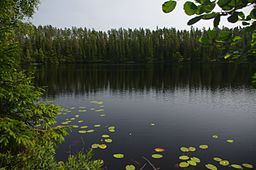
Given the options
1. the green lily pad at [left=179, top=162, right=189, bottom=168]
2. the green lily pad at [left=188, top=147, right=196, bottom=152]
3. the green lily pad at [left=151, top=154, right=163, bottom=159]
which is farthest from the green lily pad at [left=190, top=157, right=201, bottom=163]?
the green lily pad at [left=151, top=154, right=163, bottom=159]

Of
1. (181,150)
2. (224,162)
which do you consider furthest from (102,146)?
(224,162)

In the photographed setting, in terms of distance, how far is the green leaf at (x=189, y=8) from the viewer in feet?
3.17

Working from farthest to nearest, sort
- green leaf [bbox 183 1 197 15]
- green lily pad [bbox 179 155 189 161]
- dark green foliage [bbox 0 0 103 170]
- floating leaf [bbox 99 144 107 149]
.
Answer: floating leaf [bbox 99 144 107 149] < green lily pad [bbox 179 155 189 161] < dark green foliage [bbox 0 0 103 170] < green leaf [bbox 183 1 197 15]

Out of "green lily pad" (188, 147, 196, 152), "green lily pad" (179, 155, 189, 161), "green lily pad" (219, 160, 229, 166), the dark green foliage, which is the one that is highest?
the dark green foliage

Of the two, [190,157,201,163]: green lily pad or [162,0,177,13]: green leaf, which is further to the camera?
[190,157,201,163]: green lily pad

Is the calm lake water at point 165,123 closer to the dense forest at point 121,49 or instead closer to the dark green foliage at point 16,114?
the dark green foliage at point 16,114

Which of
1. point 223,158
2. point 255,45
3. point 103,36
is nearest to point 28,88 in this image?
point 255,45

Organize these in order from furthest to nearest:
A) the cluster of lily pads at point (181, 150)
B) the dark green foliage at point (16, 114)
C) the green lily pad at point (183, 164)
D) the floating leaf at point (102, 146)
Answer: the floating leaf at point (102, 146)
the cluster of lily pads at point (181, 150)
the green lily pad at point (183, 164)
the dark green foliage at point (16, 114)

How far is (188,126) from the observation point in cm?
1511

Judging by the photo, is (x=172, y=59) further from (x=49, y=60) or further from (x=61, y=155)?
(x=61, y=155)

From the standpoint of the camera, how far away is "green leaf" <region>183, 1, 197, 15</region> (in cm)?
97

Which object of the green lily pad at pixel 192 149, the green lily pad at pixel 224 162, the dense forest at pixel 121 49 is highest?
the dense forest at pixel 121 49

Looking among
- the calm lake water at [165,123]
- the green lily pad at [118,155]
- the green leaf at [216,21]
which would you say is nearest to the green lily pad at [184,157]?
the calm lake water at [165,123]

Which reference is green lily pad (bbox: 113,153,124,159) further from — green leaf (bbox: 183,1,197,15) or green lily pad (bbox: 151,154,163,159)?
green leaf (bbox: 183,1,197,15)
